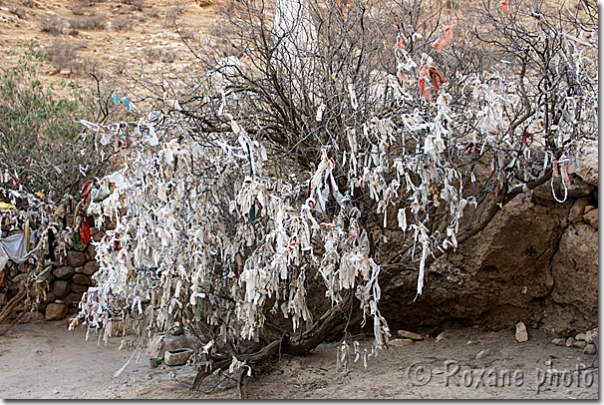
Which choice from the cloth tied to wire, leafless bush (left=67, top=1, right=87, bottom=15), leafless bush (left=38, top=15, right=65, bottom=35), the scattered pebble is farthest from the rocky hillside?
leafless bush (left=67, top=1, right=87, bottom=15)

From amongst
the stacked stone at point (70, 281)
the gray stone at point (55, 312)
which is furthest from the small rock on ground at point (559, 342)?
the gray stone at point (55, 312)

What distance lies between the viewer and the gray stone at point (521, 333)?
4770 mm

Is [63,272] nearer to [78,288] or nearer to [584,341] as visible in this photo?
[78,288]

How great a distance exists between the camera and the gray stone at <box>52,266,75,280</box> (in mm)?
7605

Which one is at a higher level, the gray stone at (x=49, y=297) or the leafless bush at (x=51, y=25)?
the leafless bush at (x=51, y=25)

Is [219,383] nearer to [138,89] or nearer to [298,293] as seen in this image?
[298,293]

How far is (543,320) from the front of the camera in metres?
4.90

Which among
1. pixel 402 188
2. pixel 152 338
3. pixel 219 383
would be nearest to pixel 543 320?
pixel 402 188

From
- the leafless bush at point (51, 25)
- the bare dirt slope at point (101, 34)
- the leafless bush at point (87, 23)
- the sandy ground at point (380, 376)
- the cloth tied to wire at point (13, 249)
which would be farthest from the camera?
the leafless bush at point (87, 23)

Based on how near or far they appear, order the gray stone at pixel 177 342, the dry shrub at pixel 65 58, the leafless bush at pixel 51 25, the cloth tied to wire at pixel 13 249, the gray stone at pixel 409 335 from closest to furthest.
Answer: the gray stone at pixel 409 335 < the gray stone at pixel 177 342 < the cloth tied to wire at pixel 13 249 < the dry shrub at pixel 65 58 < the leafless bush at pixel 51 25

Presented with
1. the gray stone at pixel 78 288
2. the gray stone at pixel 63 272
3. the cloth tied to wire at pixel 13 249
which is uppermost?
the cloth tied to wire at pixel 13 249

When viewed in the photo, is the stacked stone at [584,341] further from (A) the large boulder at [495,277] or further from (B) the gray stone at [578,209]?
(B) the gray stone at [578,209]

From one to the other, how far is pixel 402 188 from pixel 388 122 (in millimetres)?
1365

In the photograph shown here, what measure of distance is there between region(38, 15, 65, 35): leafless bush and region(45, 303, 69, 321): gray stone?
393 inches
